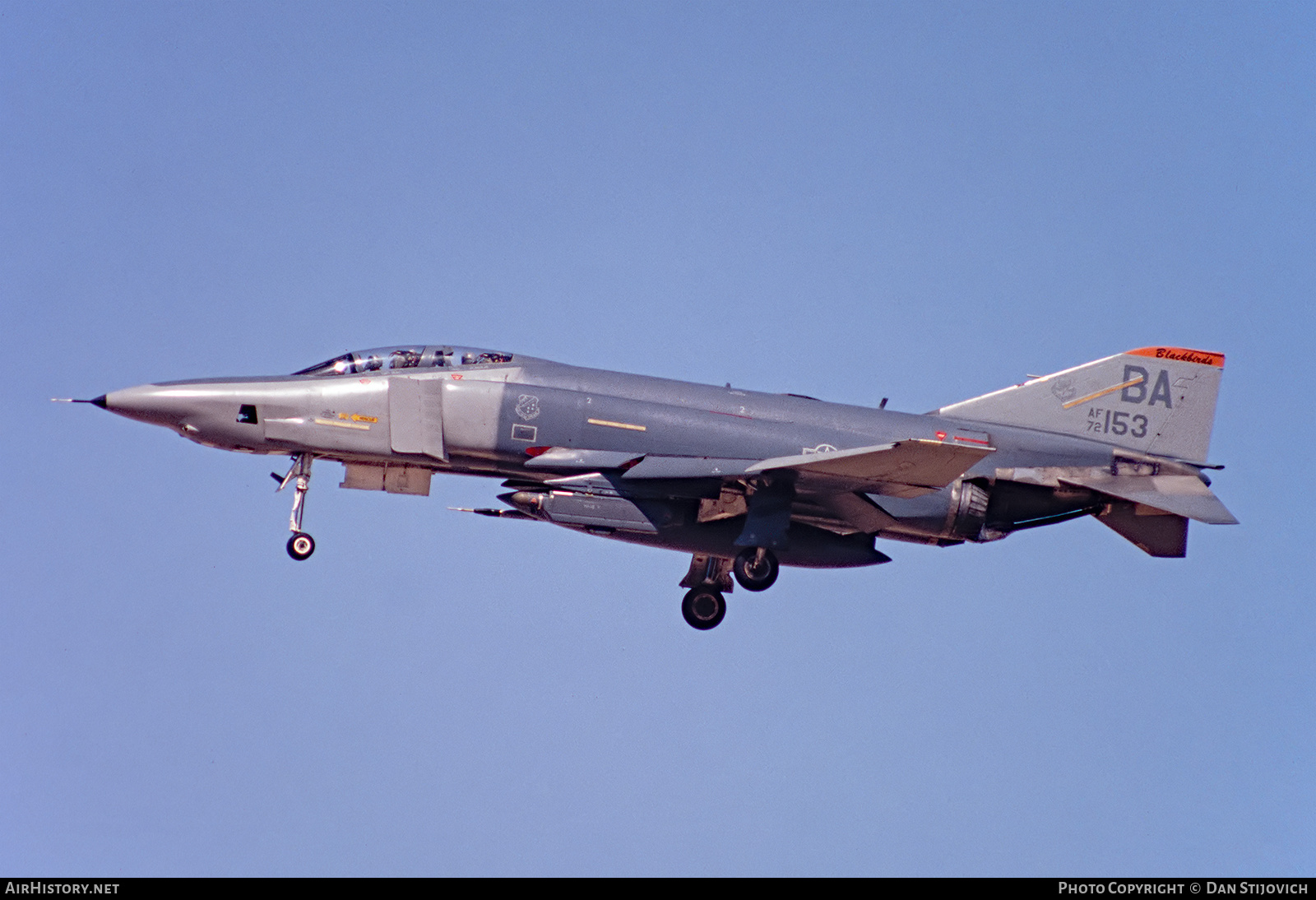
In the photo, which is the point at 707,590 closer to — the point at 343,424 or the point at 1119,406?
the point at 343,424

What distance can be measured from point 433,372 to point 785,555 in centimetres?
532

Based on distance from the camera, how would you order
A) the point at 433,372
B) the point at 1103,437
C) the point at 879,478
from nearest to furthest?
the point at 879,478 → the point at 433,372 → the point at 1103,437

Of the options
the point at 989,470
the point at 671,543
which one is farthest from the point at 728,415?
the point at 989,470

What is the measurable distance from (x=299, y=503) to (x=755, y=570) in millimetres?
6010

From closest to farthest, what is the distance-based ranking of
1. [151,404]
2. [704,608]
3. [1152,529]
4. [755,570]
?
[151,404] → [755,570] → [1152,529] → [704,608]

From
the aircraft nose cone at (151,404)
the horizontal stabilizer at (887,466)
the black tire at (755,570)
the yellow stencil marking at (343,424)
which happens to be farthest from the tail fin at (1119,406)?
the aircraft nose cone at (151,404)

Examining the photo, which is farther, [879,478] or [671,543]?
[671,543]

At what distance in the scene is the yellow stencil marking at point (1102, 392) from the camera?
2169cm

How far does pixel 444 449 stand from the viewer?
19797mm

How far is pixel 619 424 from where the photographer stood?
1988 centimetres

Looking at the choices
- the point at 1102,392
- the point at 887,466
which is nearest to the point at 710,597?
the point at 887,466
